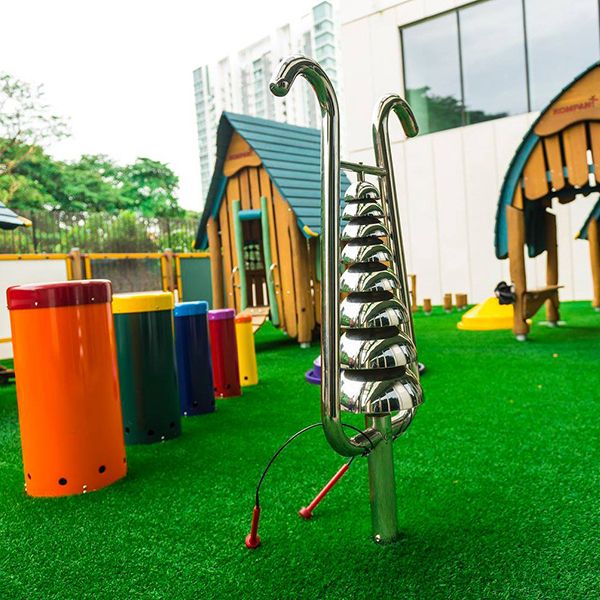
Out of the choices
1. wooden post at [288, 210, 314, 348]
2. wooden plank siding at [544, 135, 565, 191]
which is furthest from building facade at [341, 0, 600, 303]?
wooden post at [288, 210, 314, 348]

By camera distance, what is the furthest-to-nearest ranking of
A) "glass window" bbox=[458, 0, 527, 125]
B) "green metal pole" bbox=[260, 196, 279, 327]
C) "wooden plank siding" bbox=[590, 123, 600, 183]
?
1. "glass window" bbox=[458, 0, 527, 125]
2. "green metal pole" bbox=[260, 196, 279, 327]
3. "wooden plank siding" bbox=[590, 123, 600, 183]

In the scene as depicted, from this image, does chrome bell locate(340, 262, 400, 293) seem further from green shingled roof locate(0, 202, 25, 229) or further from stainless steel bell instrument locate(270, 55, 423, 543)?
green shingled roof locate(0, 202, 25, 229)

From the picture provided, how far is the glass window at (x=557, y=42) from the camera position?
36.0ft

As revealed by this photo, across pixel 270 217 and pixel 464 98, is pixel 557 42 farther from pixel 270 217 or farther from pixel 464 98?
pixel 270 217

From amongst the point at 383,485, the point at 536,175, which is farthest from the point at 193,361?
the point at 536,175

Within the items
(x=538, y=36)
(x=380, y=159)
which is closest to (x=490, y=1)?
(x=538, y=36)

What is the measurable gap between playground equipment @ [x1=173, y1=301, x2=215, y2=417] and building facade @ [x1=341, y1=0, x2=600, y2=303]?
366 inches

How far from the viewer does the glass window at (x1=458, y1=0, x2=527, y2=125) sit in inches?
460

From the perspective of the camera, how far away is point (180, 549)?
1927 mm

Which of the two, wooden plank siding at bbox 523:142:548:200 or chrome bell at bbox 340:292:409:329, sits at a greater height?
wooden plank siding at bbox 523:142:548:200

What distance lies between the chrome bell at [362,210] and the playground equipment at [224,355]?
117 inches

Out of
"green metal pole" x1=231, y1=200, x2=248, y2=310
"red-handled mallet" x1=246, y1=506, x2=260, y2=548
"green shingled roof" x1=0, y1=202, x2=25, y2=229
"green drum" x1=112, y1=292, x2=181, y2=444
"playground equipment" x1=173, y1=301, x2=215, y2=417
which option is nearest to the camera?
"red-handled mallet" x1=246, y1=506, x2=260, y2=548

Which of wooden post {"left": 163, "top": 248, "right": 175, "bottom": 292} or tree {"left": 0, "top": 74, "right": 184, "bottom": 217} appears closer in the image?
wooden post {"left": 163, "top": 248, "right": 175, "bottom": 292}

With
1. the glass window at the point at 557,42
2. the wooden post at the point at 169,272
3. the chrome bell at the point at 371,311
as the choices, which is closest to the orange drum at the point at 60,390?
the chrome bell at the point at 371,311
